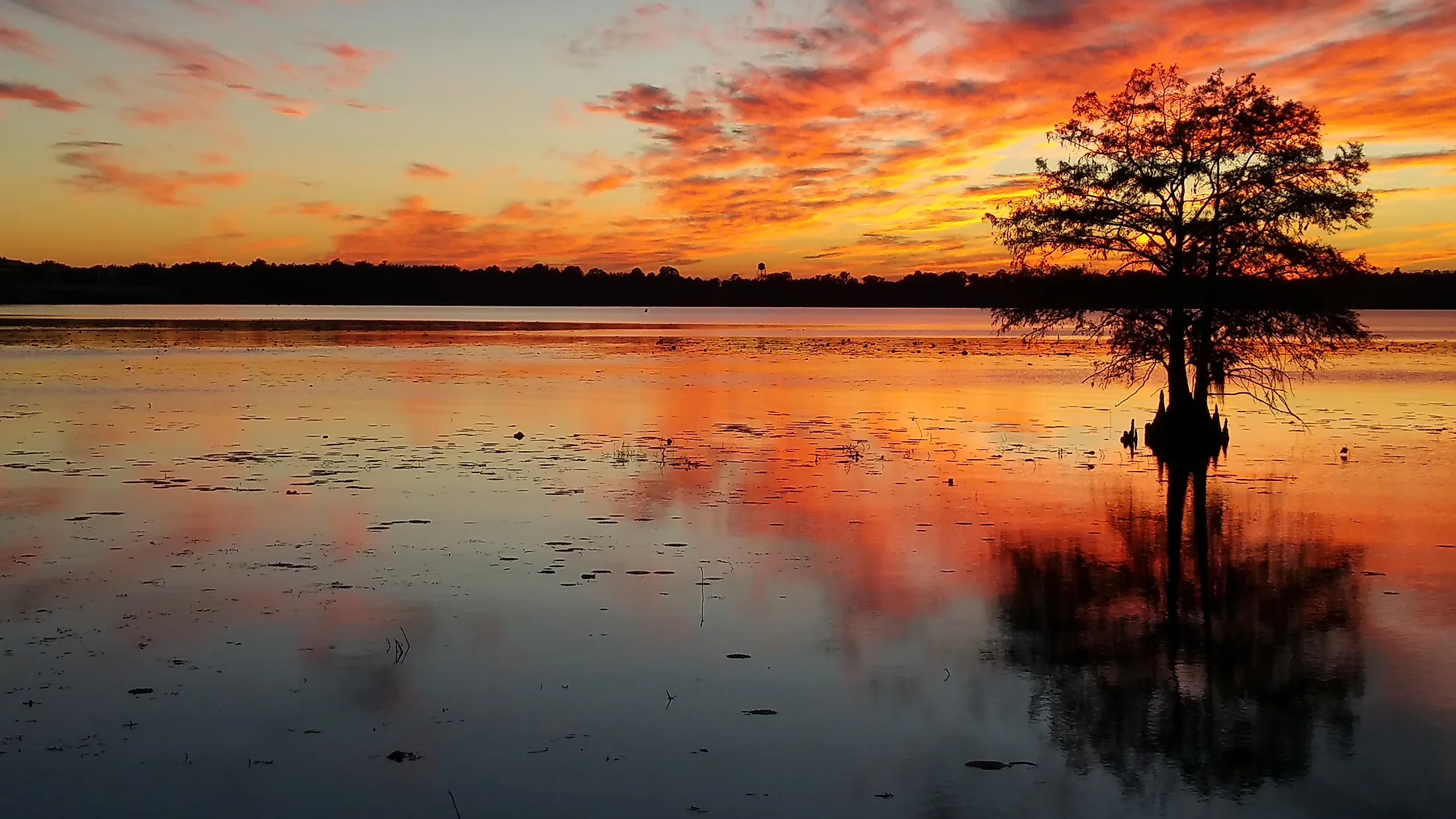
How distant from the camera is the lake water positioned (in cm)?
783

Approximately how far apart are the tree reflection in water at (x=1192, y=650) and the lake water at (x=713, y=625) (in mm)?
47

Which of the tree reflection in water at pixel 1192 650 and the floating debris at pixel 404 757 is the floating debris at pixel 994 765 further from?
the floating debris at pixel 404 757

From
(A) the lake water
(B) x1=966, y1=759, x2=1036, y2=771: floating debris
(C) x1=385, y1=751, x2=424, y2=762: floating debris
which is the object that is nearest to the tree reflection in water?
(A) the lake water

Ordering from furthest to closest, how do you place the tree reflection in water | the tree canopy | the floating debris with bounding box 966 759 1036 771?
the tree canopy < the tree reflection in water < the floating debris with bounding box 966 759 1036 771

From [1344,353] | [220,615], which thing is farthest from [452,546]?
[1344,353]

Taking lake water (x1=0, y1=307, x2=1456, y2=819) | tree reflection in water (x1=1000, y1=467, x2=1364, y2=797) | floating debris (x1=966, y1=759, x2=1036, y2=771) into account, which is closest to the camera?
lake water (x1=0, y1=307, x2=1456, y2=819)

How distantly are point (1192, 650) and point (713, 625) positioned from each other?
174 inches

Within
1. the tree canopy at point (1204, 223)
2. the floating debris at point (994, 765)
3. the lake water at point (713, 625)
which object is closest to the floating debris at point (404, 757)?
the lake water at point (713, 625)

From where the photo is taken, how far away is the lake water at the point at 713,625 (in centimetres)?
783

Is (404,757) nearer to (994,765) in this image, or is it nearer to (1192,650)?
(994,765)

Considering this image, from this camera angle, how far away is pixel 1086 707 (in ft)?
30.4

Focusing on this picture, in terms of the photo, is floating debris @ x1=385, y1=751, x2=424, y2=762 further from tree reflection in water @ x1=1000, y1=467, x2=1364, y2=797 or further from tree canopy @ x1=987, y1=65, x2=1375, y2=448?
tree canopy @ x1=987, y1=65, x2=1375, y2=448

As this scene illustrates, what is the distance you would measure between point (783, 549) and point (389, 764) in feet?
25.7

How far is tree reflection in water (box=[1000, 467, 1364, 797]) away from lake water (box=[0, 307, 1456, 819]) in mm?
47
